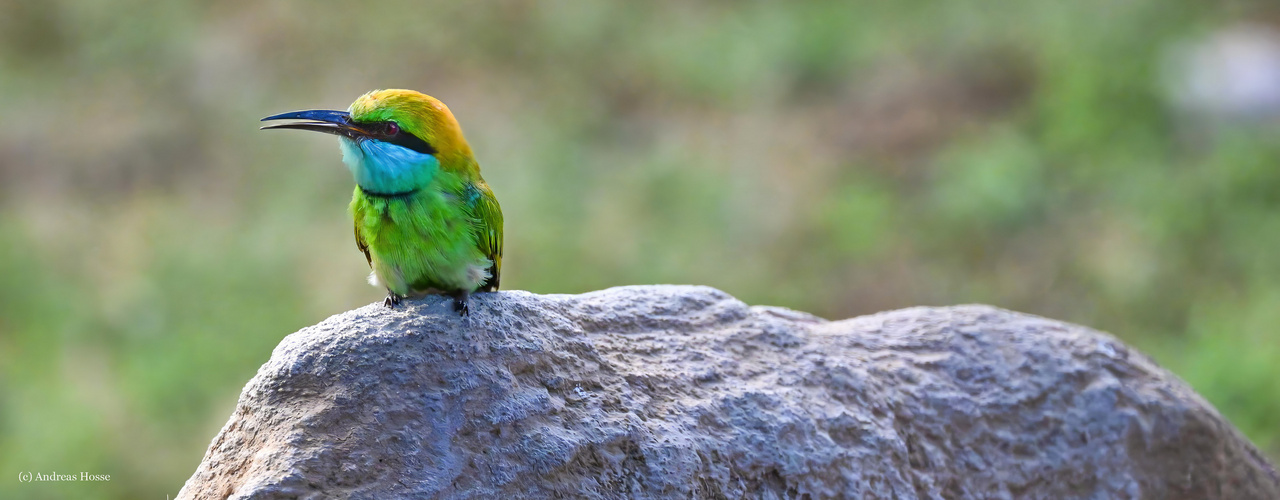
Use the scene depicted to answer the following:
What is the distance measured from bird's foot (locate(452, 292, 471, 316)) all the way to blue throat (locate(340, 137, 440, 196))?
0.32 meters

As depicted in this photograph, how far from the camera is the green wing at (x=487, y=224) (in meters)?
2.77

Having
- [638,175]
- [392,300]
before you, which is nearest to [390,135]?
[392,300]

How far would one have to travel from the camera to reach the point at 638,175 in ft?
27.8

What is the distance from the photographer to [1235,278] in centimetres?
730

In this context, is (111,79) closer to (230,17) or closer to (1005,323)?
(230,17)

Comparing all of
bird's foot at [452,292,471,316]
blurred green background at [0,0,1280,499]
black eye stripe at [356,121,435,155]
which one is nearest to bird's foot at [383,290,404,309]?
bird's foot at [452,292,471,316]

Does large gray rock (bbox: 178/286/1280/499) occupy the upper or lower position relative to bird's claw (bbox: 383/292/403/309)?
lower

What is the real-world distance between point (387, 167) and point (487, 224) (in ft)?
1.10

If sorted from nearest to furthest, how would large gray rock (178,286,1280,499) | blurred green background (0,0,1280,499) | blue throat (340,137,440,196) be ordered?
large gray rock (178,286,1280,499)
blue throat (340,137,440,196)
blurred green background (0,0,1280,499)

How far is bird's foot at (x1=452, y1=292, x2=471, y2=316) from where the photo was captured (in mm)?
2680

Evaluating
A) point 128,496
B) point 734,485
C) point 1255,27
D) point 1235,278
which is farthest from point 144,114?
point 1255,27

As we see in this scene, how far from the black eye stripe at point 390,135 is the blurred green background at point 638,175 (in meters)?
4.18

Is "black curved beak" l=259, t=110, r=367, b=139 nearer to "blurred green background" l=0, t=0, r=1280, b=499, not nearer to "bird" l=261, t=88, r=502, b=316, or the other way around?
"bird" l=261, t=88, r=502, b=316

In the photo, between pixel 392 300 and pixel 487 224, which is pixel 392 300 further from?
pixel 487 224
